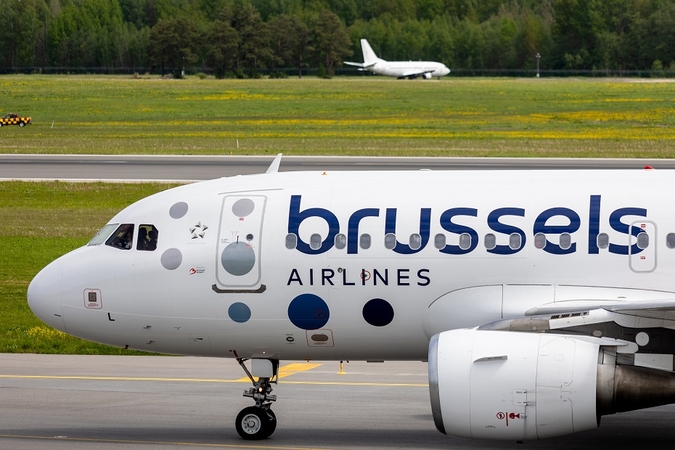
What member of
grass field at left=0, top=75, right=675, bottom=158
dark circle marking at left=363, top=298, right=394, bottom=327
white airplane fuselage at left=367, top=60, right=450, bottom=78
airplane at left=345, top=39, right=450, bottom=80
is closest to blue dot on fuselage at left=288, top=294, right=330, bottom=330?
dark circle marking at left=363, top=298, right=394, bottom=327

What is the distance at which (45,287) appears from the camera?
1614 centimetres

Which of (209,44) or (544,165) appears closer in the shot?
(544,165)

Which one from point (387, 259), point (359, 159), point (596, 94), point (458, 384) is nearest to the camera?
point (458, 384)

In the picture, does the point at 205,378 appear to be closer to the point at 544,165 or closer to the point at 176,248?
the point at 176,248

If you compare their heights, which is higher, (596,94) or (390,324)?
(390,324)

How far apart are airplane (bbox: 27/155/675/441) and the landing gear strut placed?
0.07 feet

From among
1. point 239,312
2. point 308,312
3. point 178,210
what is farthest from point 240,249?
Result: point 308,312

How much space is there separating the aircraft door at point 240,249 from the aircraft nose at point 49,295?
2286mm

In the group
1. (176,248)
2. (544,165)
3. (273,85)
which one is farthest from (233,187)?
(273,85)

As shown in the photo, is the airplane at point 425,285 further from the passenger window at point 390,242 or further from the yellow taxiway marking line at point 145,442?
the yellow taxiway marking line at point 145,442

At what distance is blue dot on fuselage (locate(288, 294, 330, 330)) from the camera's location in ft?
51.4

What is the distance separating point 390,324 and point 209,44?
18312 centimetres

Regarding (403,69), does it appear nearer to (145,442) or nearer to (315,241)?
(315,241)

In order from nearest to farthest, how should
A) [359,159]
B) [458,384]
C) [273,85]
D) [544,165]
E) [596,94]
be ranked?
[458,384]
[544,165]
[359,159]
[596,94]
[273,85]
